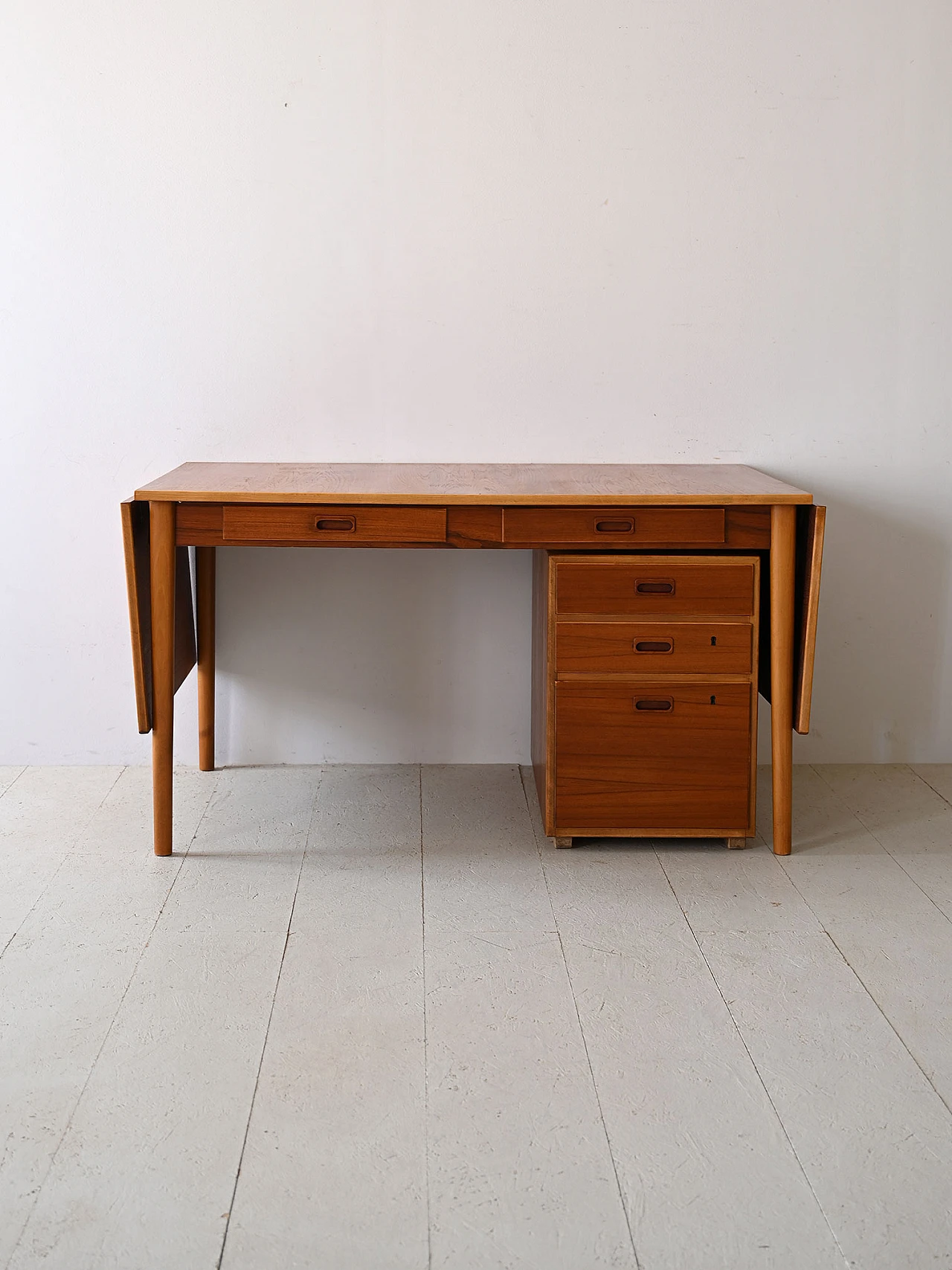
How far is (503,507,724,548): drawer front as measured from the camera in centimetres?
241

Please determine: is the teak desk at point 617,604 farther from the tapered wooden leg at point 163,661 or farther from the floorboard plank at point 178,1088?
the floorboard plank at point 178,1088

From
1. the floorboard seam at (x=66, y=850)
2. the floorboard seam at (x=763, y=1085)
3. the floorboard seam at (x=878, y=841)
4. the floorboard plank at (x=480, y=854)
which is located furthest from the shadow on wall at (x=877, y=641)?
the floorboard seam at (x=66, y=850)

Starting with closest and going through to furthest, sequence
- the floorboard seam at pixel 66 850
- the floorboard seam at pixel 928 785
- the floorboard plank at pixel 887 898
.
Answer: the floorboard plank at pixel 887 898, the floorboard seam at pixel 66 850, the floorboard seam at pixel 928 785

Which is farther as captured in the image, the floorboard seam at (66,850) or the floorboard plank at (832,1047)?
the floorboard seam at (66,850)

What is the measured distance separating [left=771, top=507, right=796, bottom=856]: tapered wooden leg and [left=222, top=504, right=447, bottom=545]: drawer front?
0.70m

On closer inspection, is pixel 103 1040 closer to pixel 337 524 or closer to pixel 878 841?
pixel 337 524

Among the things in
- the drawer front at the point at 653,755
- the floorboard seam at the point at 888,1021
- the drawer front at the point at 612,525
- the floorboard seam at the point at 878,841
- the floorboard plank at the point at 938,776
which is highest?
the drawer front at the point at 612,525

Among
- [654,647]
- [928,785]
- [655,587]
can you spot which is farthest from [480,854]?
[928,785]

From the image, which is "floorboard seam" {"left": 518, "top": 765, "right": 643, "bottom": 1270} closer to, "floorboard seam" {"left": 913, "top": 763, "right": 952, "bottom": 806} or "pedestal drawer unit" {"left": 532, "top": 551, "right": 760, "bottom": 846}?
"pedestal drawer unit" {"left": 532, "top": 551, "right": 760, "bottom": 846}

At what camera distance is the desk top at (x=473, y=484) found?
7.82ft

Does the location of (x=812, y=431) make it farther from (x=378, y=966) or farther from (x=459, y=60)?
(x=378, y=966)

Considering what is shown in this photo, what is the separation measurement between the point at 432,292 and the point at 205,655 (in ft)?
3.52

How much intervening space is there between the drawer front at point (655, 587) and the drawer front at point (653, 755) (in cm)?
16

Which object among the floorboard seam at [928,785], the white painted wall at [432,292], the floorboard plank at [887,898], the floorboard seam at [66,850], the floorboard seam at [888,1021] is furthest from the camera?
the floorboard seam at [928,785]
